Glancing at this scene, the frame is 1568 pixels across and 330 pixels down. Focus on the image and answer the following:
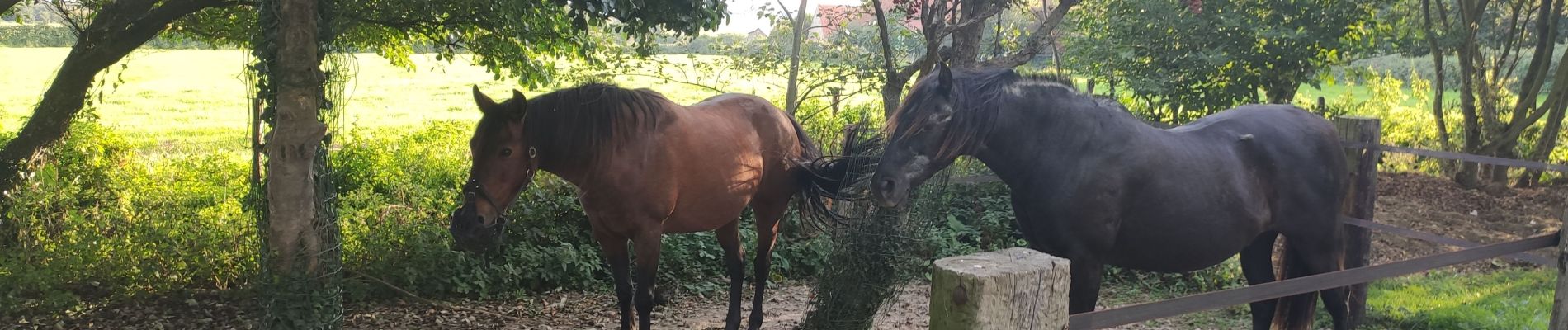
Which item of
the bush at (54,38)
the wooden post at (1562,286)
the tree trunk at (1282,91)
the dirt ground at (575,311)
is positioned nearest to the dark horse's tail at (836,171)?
the dirt ground at (575,311)

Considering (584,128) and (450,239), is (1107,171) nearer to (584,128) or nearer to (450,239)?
(584,128)

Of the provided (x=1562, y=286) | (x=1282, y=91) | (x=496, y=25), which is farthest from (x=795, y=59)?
(x=1562, y=286)

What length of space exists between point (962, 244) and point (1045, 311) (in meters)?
4.78

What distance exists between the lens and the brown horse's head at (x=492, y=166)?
3428 mm

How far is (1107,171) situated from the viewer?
311 cm

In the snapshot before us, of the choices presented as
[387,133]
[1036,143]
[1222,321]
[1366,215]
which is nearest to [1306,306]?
[1366,215]

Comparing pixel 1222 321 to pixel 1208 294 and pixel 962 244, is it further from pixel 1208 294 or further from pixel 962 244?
pixel 1208 294

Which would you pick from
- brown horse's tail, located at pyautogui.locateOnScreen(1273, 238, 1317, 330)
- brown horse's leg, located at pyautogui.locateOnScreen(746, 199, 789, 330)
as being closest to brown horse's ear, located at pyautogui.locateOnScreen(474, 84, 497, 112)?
brown horse's leg, located at pyautogui.locateOnScreen(746, 199, 789, 330)

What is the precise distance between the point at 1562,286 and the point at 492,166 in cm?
428

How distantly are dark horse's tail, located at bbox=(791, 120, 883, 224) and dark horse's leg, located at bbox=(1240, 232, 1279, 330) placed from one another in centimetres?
170

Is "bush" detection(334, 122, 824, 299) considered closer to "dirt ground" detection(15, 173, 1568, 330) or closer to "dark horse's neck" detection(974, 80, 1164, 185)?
"dirt ground" detection(15, 173, 1568, 330)

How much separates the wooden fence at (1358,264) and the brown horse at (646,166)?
1.06m

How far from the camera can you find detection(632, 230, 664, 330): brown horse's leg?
3.91m

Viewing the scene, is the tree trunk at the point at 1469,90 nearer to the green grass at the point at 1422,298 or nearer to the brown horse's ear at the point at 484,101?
the green grass at the point at 1422,298
